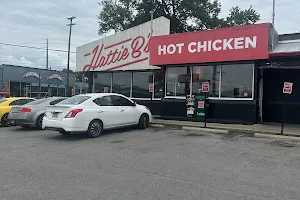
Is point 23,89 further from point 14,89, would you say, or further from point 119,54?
point 119,54

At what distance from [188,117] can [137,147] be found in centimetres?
636

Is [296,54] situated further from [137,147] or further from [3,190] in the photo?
[3,190]

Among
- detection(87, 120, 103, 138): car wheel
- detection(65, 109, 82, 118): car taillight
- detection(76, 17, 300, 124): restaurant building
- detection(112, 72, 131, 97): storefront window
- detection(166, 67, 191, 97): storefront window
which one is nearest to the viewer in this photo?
detection(65, 109, 82, 118): car taillight

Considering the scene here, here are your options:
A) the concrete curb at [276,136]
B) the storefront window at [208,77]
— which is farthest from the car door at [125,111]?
the concrete curb at [276,136]

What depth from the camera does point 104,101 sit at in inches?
433

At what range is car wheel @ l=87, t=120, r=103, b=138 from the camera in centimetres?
1014

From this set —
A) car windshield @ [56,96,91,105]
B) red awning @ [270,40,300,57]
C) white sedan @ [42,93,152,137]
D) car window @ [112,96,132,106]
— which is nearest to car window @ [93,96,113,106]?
white sedan @ [42,93,152,137]

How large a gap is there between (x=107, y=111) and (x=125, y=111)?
1036mm

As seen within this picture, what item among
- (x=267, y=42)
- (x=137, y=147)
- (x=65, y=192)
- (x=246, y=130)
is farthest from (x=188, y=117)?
(x=65, y=192)

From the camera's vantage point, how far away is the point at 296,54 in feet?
37.1

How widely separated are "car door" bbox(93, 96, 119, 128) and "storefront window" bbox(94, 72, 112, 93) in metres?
8.67

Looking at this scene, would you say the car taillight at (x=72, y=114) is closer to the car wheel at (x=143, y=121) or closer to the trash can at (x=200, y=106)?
the car wheel at (x=143, y=121)

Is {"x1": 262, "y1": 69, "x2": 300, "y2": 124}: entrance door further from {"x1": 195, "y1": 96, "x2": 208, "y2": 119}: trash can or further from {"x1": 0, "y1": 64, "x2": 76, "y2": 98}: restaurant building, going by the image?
{"x1": 0, "y1": 64, "x2": 76, "y2": 98}: restaurant building

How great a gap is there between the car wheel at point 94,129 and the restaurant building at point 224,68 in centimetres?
550
